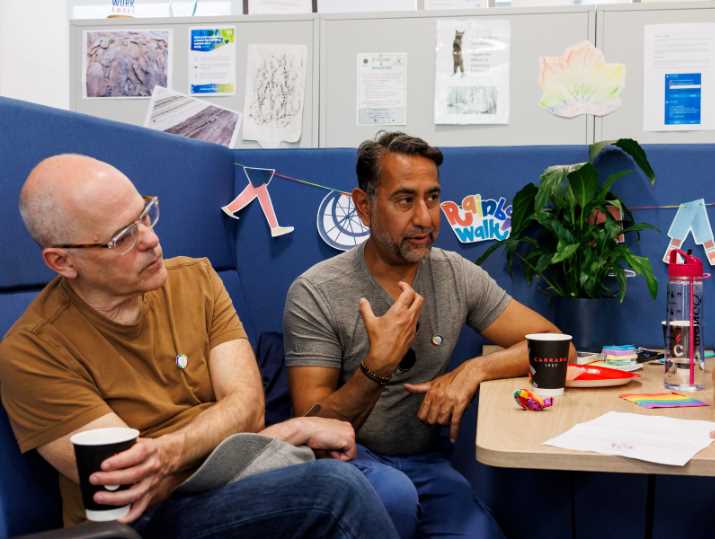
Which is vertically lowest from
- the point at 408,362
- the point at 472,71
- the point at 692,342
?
the point at 408,362

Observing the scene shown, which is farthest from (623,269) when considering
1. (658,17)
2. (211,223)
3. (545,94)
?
(211,223)

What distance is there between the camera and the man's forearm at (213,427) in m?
1.25

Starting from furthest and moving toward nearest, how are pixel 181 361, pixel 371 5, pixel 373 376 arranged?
1. pixel 371 5
2. pixel 373 376
3. pixel 181 361

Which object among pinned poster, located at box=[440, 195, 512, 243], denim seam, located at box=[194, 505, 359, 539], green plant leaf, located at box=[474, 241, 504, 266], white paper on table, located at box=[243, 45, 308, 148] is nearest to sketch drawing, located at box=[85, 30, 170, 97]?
white paper on table, located at box=[243, 45, 308, 148]

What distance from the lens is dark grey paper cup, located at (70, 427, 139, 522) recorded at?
0.99 m

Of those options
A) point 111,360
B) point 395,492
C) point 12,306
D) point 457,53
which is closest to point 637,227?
point 457,53

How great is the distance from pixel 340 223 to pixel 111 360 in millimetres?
975

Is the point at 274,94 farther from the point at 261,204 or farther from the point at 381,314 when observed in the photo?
the point at 381,314

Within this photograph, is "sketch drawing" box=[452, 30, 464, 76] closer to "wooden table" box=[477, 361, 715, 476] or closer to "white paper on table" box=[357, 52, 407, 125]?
"white paper on table" box=[357, 52, 407, 125]

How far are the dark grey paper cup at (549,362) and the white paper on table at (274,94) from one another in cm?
118

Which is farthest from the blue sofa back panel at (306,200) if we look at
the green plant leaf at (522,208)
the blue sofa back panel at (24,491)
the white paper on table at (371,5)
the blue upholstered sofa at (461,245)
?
the white paper on table at (371,5)

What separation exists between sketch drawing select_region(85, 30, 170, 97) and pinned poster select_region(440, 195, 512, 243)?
1005 millimetres

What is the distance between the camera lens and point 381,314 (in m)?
1.75

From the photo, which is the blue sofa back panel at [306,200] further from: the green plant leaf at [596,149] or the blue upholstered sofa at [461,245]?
the green plant leaf at [596,149]
